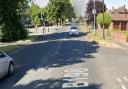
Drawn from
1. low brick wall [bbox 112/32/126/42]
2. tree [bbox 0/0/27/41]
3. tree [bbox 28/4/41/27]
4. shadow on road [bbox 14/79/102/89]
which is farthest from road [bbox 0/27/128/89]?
tree [bbox 28/4/41/27]

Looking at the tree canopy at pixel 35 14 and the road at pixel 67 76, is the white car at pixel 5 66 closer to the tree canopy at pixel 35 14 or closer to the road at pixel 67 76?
the road at pixel 67 76

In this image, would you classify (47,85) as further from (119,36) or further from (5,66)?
(119,36)

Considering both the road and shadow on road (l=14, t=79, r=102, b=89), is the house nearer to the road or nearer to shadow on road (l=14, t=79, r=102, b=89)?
the road

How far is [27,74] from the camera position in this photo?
1767 cm

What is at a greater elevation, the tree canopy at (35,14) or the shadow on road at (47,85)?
the tree canopy at (35,14)

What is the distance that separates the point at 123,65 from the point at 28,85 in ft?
24.0

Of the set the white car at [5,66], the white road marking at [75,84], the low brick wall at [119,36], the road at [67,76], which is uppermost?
the white car at [5,66]

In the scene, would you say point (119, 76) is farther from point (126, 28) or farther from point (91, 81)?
point (126, 28)

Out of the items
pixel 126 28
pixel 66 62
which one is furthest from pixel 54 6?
pixel 66 62

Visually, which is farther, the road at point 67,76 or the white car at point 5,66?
the white car at point 5,66

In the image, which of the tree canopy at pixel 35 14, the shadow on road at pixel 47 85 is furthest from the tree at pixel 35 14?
the shadow on road at pixel 47 85

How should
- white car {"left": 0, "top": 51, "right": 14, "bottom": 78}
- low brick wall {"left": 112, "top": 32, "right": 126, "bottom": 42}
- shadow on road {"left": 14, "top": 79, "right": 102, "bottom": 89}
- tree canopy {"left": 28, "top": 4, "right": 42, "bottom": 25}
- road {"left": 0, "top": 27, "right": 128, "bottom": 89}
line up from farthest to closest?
1. tree canopy {"left": 28, "top": 4, "right": 42, "bottom": 25}
2. low brick wall {"left": 112, "top": 32, "right": 126, "bottom": 42}
3. white car {"left": 0, "top": 51, "right": 14, "bottom": 78}
4. road {"left": 0, "top": 27, "right": 128, "bottom": 89}
5. shadow on road {"left": 14, "top": 79, "right": 102, "bottom": 89}

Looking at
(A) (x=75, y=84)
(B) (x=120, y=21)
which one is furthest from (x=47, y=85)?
(B) (x=120, y=21)

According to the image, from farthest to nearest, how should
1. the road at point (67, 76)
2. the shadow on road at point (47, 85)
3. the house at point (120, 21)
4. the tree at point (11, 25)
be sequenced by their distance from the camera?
the house at point (120, 21), the tree at point (11, 25), the road at point (67, 76), the shadow on road at point (47, 85)
